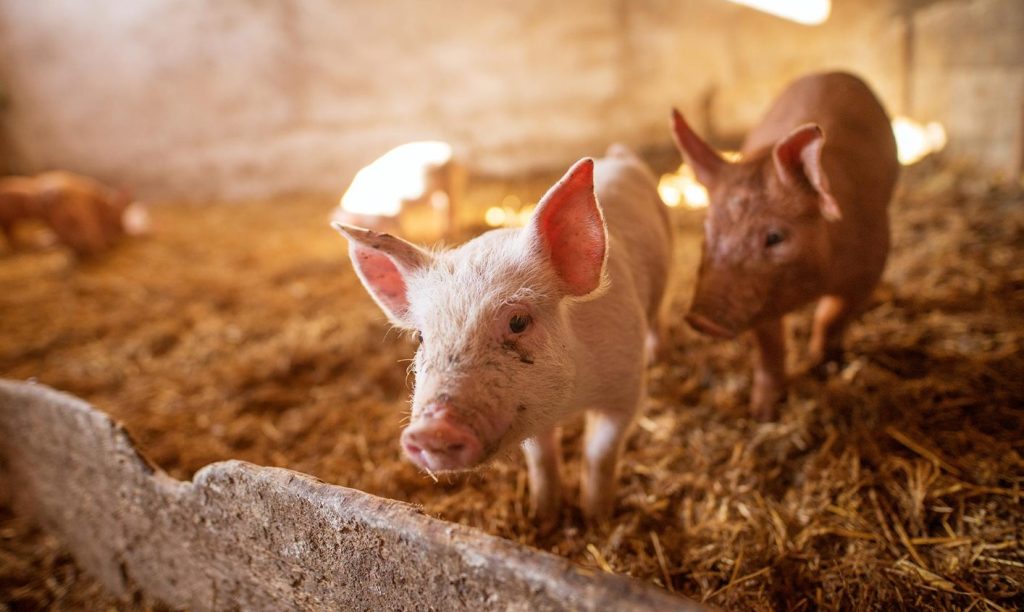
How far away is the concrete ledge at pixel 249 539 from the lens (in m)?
1.27

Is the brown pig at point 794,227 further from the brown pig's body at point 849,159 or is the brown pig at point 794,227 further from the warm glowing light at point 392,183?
the warm glowing light at point 392,183

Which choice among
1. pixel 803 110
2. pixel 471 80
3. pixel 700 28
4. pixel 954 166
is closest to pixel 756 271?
pixel 803 110

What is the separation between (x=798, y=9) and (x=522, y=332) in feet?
20.2

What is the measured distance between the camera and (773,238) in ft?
8.02

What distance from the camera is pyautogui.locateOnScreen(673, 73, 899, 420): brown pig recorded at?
2420 mm

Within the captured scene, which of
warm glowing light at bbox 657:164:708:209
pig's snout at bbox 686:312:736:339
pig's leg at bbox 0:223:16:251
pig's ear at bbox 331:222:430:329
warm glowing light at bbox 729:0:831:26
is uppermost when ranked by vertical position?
warm glowing light at bbox 729:0:831:26

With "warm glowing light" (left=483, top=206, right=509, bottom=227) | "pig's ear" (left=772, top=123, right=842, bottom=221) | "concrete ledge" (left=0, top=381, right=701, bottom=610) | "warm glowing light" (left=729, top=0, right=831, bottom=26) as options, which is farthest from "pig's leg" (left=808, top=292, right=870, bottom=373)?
"warm glowing light" (left=729, top=0, right=831, bottom=26)

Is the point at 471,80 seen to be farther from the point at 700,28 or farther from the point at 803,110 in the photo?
the point at 803,110

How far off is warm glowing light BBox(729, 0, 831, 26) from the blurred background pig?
5182 millimetres

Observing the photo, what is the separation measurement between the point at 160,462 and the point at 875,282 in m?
3.57

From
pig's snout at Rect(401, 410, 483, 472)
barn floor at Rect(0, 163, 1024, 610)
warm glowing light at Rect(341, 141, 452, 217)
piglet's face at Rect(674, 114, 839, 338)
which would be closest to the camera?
pig's snout at Rect(401, 410, 483, 472)

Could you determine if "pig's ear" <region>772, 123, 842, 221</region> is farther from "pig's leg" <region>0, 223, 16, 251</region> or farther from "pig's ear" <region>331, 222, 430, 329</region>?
"pig's leg" <region>0, 223, 16, 251</region>

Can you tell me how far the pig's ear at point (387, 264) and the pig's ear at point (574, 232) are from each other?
15.6 inches

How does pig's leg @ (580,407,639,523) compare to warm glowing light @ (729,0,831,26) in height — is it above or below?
below
